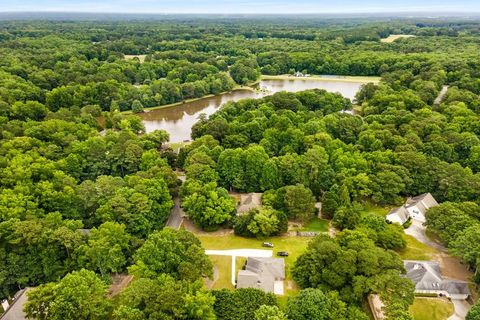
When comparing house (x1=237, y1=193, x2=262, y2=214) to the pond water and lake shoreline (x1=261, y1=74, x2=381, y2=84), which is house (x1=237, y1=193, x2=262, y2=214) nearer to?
the pond water

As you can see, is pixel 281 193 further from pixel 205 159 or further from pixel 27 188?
pixel 27 188

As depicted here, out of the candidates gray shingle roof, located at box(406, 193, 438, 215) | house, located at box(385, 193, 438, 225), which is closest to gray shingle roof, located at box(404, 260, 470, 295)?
house, located at box(385, 193, 438, 225)

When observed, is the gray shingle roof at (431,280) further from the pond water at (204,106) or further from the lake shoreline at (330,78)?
the lake shoreline at (330,78)

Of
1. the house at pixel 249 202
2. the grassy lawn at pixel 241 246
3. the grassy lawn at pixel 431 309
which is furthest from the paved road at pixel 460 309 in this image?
the house at pixel 249 202

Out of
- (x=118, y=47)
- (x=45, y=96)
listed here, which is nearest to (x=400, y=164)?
(x=45, y=96)

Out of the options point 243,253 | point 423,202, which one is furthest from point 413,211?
point 243,253
